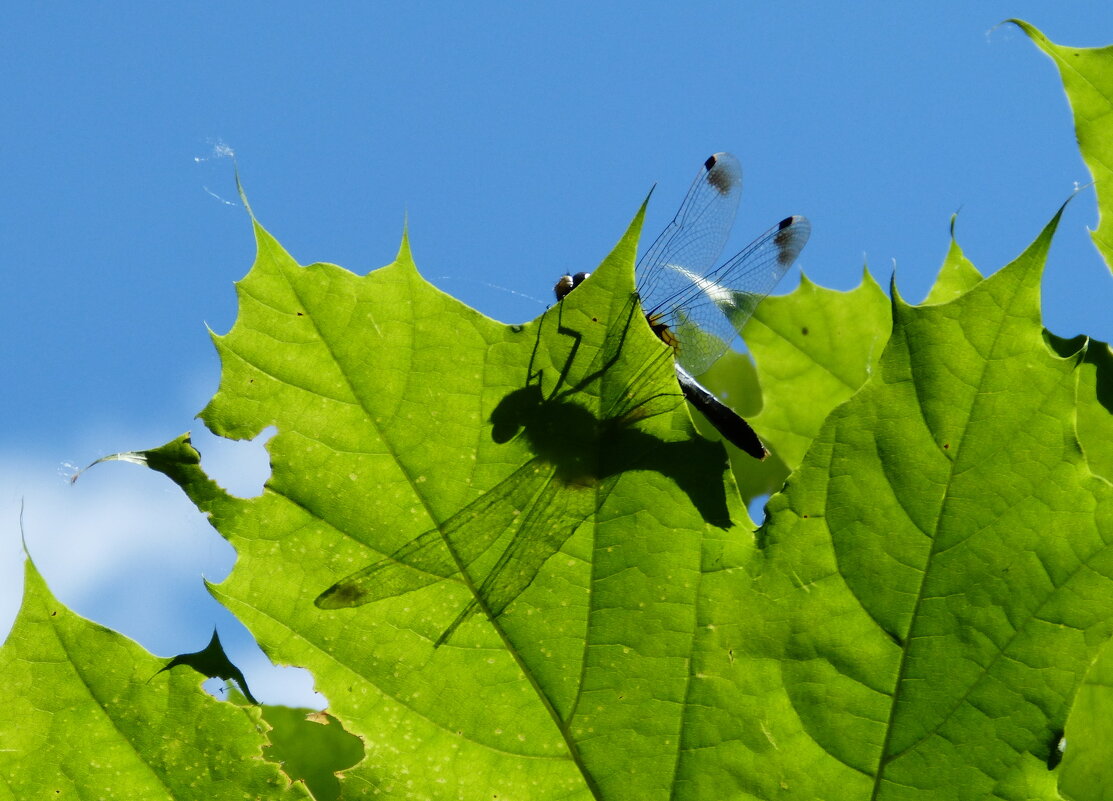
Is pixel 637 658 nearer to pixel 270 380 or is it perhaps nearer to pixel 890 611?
pixel 890 611

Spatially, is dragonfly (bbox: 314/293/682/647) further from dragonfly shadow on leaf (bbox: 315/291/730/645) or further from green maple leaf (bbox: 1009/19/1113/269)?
green maple leaf (bbox: 1009/19/1113/269)

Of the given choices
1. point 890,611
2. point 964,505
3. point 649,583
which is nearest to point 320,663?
point 649,583

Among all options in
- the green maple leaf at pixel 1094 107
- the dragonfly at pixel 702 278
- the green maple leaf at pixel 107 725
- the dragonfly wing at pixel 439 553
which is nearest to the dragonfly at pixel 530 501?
the dragonfly wing at pixel 439 553

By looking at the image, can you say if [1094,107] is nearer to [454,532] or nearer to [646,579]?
[646,579]

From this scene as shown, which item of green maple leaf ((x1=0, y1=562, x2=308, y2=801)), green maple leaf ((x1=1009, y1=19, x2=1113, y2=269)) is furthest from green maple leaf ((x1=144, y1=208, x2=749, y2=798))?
green maple leaf ((x1=1009, y1=19, x2=1113, y2=269))

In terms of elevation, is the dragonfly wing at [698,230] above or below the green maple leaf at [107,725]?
above

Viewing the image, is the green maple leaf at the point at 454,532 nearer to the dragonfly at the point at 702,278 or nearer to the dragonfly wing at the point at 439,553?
the dragonfly wing at the point at 439,553
